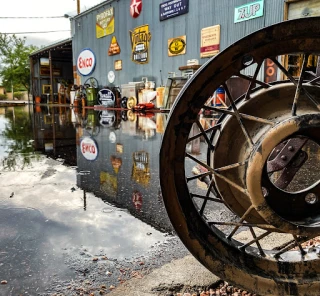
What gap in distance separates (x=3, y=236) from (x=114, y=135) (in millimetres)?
4676

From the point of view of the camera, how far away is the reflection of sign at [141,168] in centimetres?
345

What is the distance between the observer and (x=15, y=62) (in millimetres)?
41906

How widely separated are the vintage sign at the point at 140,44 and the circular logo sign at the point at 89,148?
986 centimetres

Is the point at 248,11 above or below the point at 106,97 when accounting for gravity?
above

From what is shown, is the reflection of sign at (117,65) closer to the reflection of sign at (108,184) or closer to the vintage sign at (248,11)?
the vintage sign at (248,11)

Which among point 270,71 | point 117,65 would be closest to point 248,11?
point 270,71

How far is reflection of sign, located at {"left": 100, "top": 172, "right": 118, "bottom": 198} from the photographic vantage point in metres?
3.02

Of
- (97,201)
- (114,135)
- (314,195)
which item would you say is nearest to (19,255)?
(97,201)

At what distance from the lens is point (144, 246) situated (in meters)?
1.98

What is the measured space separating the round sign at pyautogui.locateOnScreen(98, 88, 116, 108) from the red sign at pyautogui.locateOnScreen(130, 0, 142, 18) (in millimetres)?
3980

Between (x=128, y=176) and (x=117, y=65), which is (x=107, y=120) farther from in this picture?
(x=117, y=65)

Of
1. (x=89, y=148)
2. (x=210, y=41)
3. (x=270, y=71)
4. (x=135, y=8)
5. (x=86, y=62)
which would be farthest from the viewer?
(x=86, y=62)

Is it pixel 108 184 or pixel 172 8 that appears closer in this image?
pixel 108 184

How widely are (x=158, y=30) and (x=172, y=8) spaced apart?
4.17 feet
